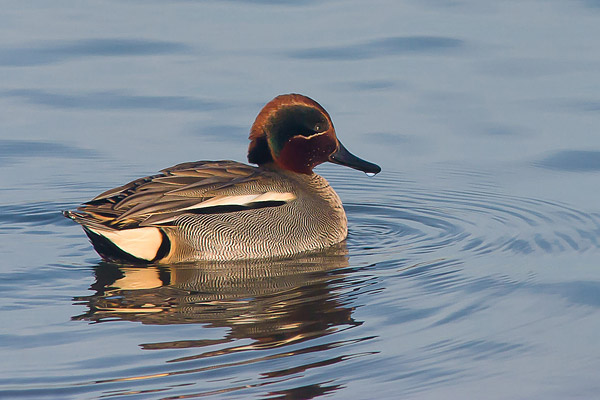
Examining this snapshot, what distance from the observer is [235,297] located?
7.30 m

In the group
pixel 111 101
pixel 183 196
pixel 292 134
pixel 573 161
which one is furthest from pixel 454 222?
pixel 111 101

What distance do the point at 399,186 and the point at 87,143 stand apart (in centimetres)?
296

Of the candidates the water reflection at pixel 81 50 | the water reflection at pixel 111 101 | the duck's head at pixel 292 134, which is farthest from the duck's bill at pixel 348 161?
the water reflection at pixel 81 50

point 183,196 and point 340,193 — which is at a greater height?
point 183,196

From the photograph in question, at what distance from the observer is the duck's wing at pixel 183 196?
8039 millimetres

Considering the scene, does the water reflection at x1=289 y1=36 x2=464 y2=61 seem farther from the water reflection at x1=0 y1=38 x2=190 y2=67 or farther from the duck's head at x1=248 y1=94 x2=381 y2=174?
the duck's head at x1=248 y1=94 x2=381 y2=174

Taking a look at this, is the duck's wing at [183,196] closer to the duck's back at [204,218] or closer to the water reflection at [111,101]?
the duck's back at [204,218]

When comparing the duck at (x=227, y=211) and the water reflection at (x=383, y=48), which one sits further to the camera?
the water reflection at (x=383, y=48)

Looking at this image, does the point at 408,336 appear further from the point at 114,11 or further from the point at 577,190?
the point at 114,11

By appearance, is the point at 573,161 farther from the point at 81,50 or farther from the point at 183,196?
the point at 81,50

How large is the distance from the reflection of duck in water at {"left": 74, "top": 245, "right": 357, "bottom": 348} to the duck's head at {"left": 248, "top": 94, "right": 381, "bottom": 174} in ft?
3.13

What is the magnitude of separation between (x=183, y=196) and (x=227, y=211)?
0.33 metres

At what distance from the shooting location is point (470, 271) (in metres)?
7.75

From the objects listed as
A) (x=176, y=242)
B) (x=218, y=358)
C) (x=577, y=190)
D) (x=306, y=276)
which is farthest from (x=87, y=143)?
(x=218, y=358)
